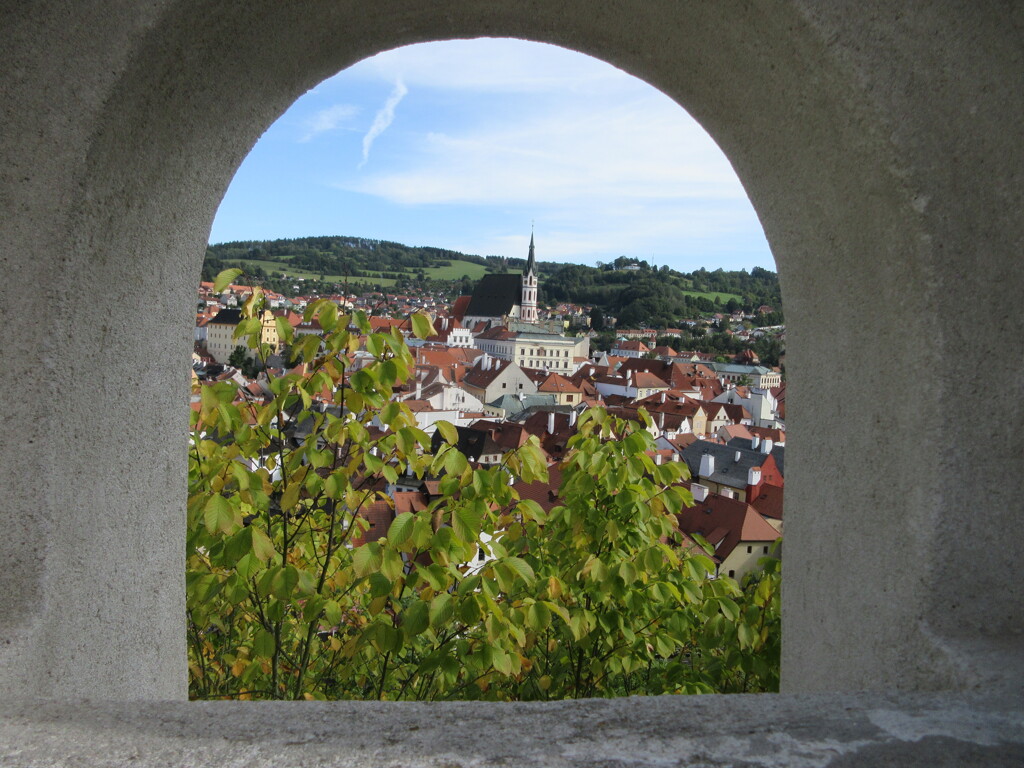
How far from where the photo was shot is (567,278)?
349ft

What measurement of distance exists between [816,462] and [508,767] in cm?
94

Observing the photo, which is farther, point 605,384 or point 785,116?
point 605,384

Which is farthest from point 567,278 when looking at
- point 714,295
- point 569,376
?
point 569,376

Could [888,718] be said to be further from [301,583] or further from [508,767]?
[301,583]

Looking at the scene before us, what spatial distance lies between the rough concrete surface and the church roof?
8269 centimetres

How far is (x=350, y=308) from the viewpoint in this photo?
7.60 feet

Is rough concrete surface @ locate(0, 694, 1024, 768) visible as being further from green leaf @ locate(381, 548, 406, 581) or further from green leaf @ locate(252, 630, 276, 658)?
green leaf @ locate(252, 630, 276, 658)

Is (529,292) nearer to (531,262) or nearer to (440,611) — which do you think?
(531,262)

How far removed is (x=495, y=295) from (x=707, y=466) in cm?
6207

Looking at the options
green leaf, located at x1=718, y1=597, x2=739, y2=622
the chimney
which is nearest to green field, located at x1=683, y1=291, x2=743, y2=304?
the chimney

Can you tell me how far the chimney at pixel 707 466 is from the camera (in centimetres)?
2498

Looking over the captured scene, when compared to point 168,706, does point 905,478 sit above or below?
above

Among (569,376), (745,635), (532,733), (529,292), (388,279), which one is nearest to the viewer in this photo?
(532,733)

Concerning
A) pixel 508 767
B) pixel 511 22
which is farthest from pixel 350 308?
pixel 508 767
